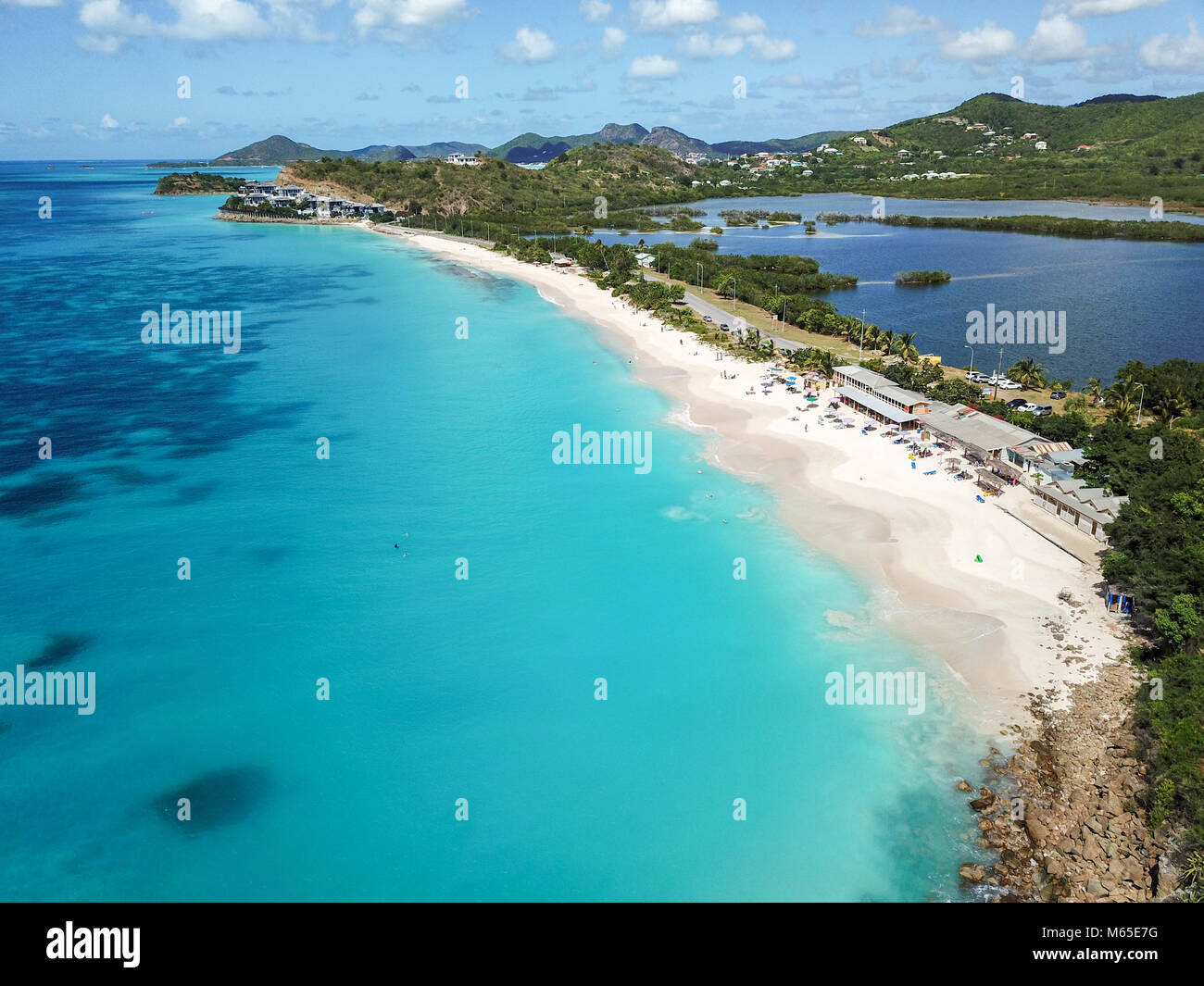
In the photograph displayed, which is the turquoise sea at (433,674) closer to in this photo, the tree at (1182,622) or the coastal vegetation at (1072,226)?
the tree at (1182,622)

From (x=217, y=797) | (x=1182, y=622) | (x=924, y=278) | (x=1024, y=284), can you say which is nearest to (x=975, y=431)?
(x=1182, y=622)

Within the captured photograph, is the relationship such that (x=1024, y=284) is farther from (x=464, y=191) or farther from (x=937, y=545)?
(x=464, y=191)

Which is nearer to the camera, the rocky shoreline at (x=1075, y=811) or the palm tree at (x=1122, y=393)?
the rocky shoreline at (x=1075, y=811)

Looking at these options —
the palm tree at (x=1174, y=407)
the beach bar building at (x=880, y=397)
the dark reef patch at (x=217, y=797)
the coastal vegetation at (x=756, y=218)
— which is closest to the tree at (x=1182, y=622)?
the beach bar building at (x=880, y=397)

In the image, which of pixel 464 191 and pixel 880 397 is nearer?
pixel 880 397

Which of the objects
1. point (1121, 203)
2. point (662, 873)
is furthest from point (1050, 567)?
point (1121, 203)
